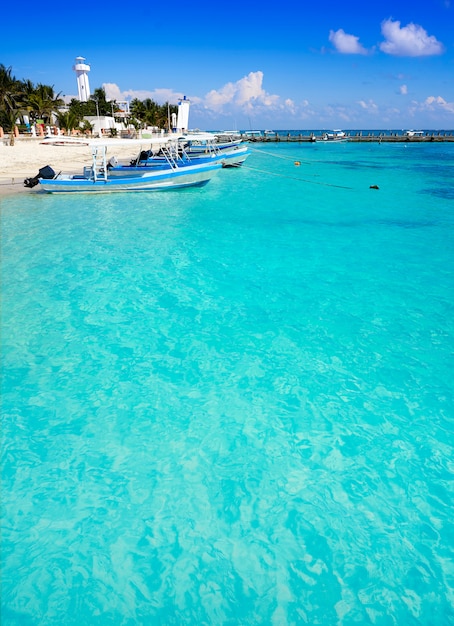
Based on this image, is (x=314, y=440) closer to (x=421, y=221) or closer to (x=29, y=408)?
(x=29, y=408)

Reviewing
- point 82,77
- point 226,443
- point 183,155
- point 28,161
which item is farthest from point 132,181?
point 82,77

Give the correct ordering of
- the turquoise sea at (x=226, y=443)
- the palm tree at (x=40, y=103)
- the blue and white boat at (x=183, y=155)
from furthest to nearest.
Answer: the palm tree at (x=40, y=103) → the blue and white boat at (x=183, y=155) → the turquoise sea at (x=226, y=443)

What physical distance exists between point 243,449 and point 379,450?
72.2 inches

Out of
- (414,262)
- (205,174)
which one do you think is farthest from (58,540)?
→ (205,174)

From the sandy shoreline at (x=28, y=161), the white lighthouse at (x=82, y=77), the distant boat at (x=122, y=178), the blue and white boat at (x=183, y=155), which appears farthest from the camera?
the white lighthouse at (x=82, y=77)

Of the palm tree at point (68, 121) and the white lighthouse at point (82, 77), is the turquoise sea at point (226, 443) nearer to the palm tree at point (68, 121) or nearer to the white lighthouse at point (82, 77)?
the palm tree at point (68, 121)

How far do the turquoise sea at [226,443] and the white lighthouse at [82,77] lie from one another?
294 feet

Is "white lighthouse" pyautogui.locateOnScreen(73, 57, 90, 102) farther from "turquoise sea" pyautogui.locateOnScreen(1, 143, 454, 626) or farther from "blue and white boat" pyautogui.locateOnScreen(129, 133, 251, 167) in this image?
"turquoise sea" pyautogui.locateOnScreen(1, 143, 454, 626)

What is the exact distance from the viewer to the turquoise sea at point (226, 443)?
3910 mm

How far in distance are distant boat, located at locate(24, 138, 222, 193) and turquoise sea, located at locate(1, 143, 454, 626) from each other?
11.6 metres

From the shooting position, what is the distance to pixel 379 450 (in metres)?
5.50

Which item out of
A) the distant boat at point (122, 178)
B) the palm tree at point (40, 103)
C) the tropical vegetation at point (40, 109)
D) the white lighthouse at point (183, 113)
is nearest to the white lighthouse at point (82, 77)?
the tropical vegetation at point (40, 109)

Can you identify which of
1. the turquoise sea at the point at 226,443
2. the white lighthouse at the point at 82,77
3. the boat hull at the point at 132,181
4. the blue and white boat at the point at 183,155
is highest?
the white lighthouse at the point at 82,77

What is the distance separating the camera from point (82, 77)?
85562 mm
